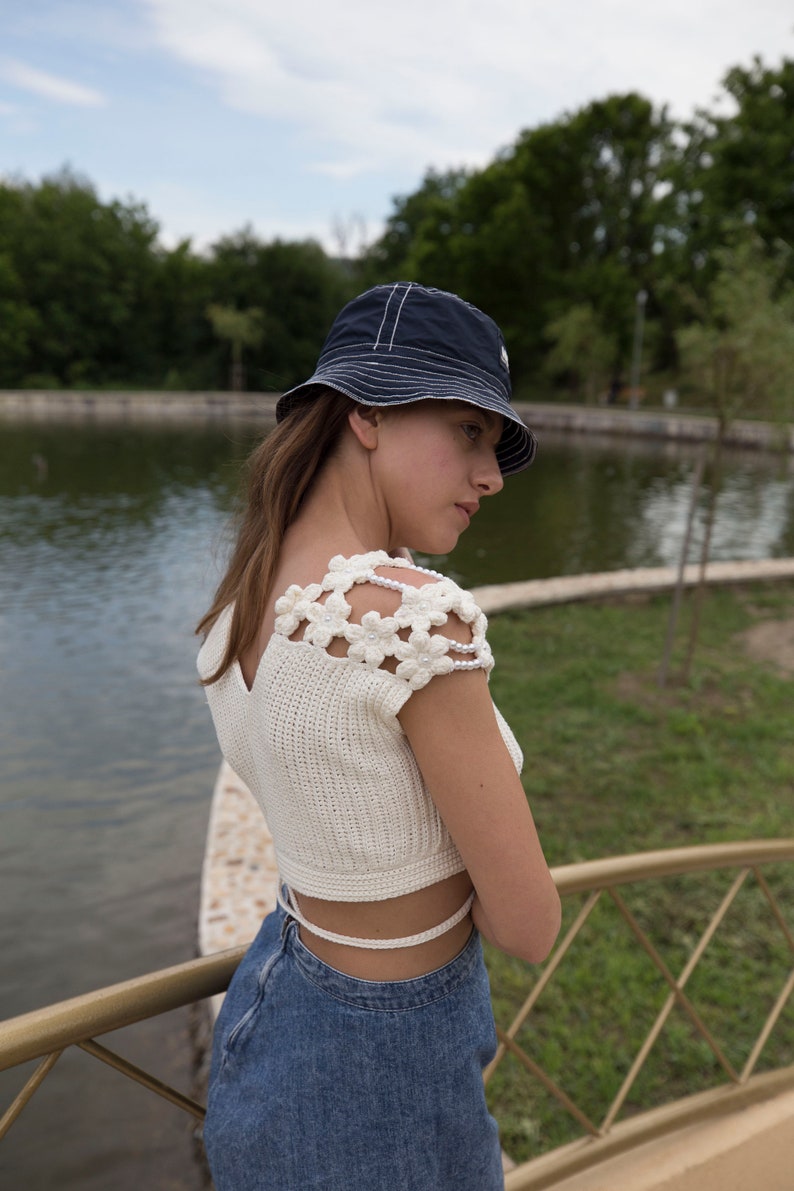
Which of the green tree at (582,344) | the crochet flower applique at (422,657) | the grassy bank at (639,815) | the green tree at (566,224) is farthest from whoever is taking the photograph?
the green tree at (566,224)

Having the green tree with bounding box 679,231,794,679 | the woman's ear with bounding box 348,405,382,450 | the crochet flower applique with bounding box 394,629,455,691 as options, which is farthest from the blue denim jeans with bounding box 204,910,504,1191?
the green tree with bounding box 679,231,794,679

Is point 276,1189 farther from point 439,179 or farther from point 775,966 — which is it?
point 439,179

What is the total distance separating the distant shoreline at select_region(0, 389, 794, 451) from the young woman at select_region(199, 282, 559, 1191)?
27872mm

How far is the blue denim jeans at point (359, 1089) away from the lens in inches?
40.0

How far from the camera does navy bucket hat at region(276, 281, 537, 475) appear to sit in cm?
98

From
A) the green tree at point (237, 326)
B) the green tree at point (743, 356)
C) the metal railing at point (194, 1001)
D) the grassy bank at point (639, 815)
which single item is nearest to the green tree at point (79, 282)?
the green tree at point (237, 326)

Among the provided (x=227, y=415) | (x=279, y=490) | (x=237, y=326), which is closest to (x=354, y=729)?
(x=279, y=490)

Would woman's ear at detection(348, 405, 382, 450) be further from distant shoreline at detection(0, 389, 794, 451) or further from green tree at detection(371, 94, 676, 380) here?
green tree at detection(371, 94, 676, 380)

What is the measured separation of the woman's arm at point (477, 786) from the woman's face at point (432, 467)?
20cm

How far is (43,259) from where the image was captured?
1924 inches

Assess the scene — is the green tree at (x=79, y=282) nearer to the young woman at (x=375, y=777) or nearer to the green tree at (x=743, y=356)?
the green tree at (x=743, y=356)

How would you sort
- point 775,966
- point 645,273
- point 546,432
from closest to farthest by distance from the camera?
point 775,966
point 546,432
point 645,273

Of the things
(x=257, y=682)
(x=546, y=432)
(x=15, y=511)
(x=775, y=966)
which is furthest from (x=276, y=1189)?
(x=546, y=432)

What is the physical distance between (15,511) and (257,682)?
55.1ft
